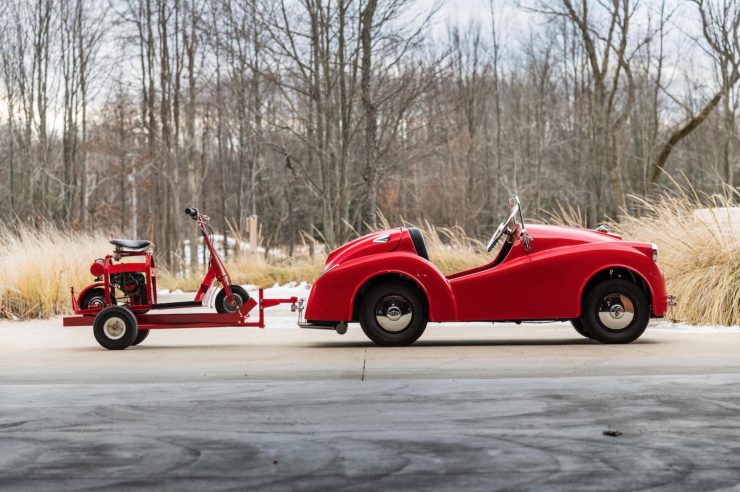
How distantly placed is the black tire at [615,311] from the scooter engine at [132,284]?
3607mm

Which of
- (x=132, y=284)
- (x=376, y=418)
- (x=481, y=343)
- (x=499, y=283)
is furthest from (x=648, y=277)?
(x=132, y=284)

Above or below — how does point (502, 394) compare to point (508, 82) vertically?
below

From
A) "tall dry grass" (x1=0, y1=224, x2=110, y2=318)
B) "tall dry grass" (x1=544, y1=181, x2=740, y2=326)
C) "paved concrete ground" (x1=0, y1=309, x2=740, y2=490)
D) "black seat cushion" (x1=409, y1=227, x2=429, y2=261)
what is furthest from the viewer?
"tall dry grass" (x1=0, y1=224, x2=110, y2=318)

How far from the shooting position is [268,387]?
534 centimetres

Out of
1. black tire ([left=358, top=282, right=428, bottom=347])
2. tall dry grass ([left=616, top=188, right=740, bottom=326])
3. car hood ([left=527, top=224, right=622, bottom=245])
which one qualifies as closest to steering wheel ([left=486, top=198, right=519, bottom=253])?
car hood ([left=527, top=224, right=622, bottom=245])

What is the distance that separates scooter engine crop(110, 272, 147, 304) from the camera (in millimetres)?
7797

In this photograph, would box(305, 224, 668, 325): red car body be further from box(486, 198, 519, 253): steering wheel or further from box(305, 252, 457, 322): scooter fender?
box(486, 198, 519, 253): steering wheel

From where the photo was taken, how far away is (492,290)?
23.8 ft

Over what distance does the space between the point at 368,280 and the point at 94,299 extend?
243cm

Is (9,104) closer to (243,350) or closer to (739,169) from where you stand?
(243,350)

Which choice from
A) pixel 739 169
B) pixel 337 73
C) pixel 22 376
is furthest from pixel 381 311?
pixel 739 169

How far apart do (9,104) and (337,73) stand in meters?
12.9

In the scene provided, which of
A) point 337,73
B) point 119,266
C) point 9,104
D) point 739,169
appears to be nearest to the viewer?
point 119,266

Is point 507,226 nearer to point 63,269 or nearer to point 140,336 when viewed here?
point 140,336
